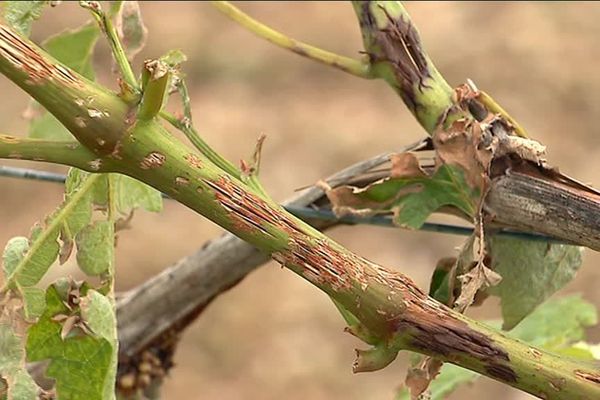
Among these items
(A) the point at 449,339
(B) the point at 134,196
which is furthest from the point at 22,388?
(A) the point at 449,339

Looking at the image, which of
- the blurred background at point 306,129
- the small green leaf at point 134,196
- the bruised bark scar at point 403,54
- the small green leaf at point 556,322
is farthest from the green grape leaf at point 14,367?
the blurred background at point 306,129

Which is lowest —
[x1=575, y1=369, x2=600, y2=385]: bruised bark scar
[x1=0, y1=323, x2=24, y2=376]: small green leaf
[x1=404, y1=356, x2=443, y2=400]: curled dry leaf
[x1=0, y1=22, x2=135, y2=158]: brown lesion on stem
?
[x1=0, y1=323, x2=24, y2=376]: small green leaf

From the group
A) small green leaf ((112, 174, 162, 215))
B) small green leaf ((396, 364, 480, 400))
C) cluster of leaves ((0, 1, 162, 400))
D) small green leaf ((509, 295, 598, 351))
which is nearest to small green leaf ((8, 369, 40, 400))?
cluster of leaves ((0, 1, 162, 400))

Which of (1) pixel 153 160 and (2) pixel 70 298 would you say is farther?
(2) pixel 70 298

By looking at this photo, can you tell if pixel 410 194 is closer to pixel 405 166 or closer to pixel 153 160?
pixel 405 166

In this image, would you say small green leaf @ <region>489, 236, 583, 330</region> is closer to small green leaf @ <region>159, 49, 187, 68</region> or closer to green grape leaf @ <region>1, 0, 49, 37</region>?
small green leaf @ <region>159, 49, 187, 68</region>

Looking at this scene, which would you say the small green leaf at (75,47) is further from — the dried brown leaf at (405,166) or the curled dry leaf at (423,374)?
the curled dry leaf at (423,374)

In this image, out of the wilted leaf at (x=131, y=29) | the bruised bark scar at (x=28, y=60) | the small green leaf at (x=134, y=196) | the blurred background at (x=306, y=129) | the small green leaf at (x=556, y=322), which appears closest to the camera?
the bruised bark scar at (x=28, y=60)

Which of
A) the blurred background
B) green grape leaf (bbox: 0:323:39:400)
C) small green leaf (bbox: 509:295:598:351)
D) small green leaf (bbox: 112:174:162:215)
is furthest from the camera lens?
the blurred background
